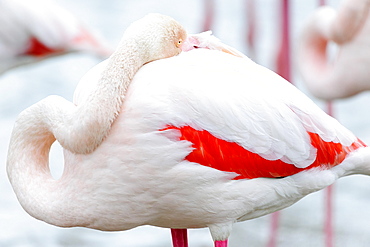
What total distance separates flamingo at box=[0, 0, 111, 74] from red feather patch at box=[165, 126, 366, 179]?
9.14 ft

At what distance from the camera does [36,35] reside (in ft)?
18.7

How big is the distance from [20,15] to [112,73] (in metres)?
2.80

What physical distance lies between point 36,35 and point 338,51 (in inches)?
75.1

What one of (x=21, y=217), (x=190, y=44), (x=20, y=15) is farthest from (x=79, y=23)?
(x=190, y=44)

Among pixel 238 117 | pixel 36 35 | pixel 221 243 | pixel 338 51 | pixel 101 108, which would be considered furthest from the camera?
pixel 36 35

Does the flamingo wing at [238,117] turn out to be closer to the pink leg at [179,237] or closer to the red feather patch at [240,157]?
the red feather patch at [240,157]

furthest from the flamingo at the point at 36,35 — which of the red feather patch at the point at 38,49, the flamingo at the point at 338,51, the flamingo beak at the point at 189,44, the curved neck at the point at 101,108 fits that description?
the curved neck at the point at 101,108

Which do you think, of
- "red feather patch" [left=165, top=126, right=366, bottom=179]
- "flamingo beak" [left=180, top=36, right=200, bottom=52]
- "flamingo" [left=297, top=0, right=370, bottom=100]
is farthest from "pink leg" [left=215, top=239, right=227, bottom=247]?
"flamingo" [left=297, top=0, right=370, bottom=100]

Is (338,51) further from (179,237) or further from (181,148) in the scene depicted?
(181,148)

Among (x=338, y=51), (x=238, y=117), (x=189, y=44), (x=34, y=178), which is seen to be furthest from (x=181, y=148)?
(x=338, y=51)

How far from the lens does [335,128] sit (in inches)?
131

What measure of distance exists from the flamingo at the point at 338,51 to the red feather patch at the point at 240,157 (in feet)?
5.11

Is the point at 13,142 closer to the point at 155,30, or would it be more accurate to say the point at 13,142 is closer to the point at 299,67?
the point at 155,30

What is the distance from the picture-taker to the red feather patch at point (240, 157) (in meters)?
3.08
